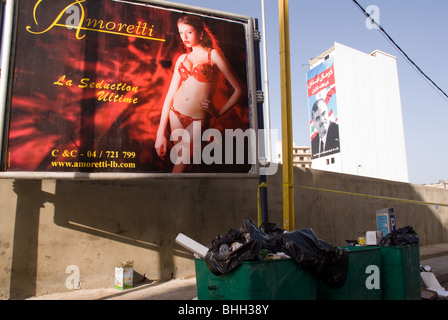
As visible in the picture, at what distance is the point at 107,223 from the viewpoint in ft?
22.5

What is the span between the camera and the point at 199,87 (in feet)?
25.5

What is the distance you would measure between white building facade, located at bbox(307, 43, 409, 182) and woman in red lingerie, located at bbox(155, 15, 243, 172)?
55888 mm

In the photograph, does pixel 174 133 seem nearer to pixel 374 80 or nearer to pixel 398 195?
pixel 398 195

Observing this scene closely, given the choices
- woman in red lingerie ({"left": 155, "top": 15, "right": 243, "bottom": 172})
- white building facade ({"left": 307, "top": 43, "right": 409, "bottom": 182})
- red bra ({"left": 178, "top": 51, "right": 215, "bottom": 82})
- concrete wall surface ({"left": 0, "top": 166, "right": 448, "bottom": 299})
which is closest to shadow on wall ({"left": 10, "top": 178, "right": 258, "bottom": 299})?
concrete wall surface ({"left": 0, "top": 166, "right": 448, "bottom": 299})

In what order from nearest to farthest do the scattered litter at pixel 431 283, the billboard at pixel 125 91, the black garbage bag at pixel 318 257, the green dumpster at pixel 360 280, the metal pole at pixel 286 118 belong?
the black garbage bag at pixel 318 257 → the green dumpster at pixel 360 280 → the billboard at pixel 125 91 → the scattered litter at pixel 431 283 → the metal pole at pixel 286 118

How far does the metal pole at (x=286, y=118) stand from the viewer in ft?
23.4

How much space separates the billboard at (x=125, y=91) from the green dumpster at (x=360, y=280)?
10.4ft

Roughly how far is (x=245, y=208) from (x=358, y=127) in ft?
191

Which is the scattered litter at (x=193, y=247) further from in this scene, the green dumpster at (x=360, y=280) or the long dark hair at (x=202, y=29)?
the long dark hair at (x=202, y=29)

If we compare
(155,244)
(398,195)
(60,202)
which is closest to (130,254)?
(155,244)

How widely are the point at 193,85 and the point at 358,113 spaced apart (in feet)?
197

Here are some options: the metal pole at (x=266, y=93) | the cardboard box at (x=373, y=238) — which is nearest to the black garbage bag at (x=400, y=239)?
the cardboard box at (x=373, y=238)

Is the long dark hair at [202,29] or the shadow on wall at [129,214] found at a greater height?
the long dark hair at [202,29]
